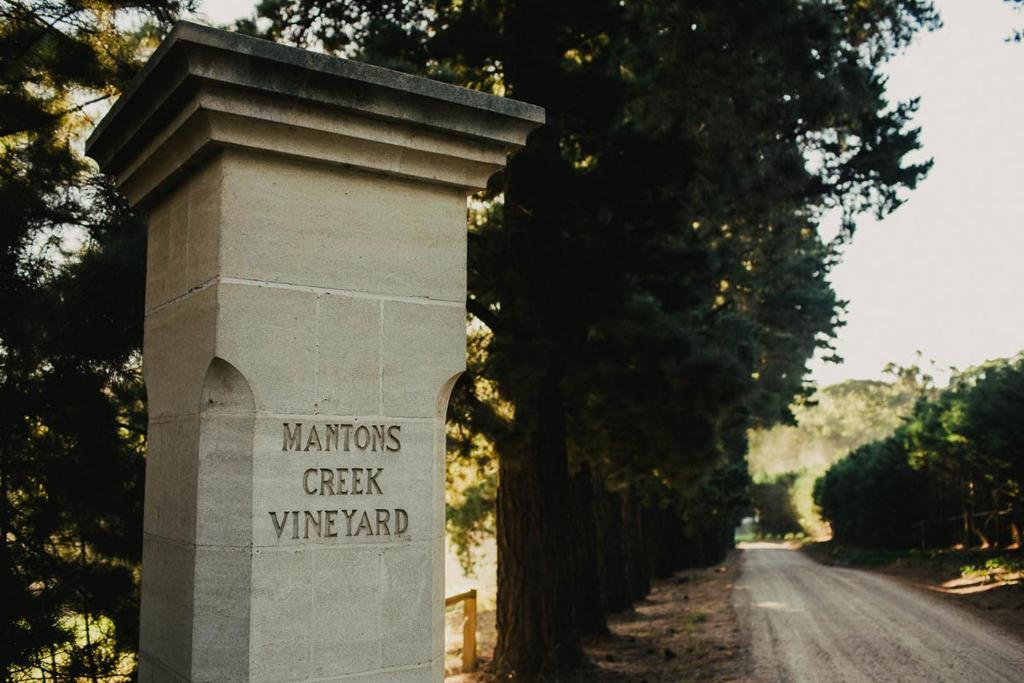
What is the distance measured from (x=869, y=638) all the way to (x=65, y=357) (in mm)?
11420

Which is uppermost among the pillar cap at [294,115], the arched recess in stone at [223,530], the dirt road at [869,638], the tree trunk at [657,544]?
the pillar cap at [294,115]

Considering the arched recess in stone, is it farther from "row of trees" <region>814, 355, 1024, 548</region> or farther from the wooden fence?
"row of trees" <region>814, 355, 1024, 548</region>

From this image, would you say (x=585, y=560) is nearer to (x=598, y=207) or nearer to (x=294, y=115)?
(x=598, y=207)

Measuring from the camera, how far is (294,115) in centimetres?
295

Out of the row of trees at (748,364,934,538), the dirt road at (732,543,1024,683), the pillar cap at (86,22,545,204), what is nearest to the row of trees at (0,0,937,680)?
the dirt road at (732,543,1024,683)

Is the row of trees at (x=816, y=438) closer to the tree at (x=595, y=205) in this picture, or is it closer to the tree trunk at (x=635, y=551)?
the tree trunk at (x=635, y=551)

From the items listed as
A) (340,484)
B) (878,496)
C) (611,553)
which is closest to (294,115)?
(340,484)

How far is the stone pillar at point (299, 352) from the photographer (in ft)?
9.34

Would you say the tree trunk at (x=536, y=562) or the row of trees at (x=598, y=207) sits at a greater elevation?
the row of trees at (x=598, y=207)

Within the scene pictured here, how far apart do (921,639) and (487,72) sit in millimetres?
9446

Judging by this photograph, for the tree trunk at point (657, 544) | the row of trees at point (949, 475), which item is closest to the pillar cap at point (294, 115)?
the row of trees at point (949, 475)

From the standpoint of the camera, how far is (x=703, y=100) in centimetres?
1107

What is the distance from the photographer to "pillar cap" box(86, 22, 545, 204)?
2.82m

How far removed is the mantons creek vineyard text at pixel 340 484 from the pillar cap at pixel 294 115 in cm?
87
